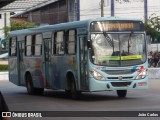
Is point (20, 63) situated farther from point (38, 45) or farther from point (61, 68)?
point (61, 68)

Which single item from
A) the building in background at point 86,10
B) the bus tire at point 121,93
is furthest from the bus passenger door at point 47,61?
the building in background at point 86,10

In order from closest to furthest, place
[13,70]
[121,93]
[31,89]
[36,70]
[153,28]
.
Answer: [121,93], [36,70], [31,89], [13,70], [153,28]

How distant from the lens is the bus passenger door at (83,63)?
17766 mm

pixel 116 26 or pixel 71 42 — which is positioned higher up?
pixel 116 26

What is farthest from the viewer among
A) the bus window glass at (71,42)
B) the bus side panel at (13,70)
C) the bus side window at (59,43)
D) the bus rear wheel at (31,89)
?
the bus side panel at (13,70)

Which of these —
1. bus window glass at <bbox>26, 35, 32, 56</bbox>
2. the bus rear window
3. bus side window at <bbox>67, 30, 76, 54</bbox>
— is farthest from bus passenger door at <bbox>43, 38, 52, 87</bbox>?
the bus rear window

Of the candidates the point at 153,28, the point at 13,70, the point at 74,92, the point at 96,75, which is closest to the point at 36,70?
the point at 13,70

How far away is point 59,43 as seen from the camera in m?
19.7

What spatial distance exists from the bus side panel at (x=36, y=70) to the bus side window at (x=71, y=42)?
2.80 m

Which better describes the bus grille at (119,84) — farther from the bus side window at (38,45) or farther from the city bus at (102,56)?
the bus side window at (38,45)

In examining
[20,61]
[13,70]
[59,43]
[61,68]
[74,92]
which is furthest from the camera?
[13,70]

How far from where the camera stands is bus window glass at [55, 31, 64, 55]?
19.6 meters

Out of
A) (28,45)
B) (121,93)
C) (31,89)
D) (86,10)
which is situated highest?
(86,10)

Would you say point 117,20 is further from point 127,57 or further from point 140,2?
point 140,2
